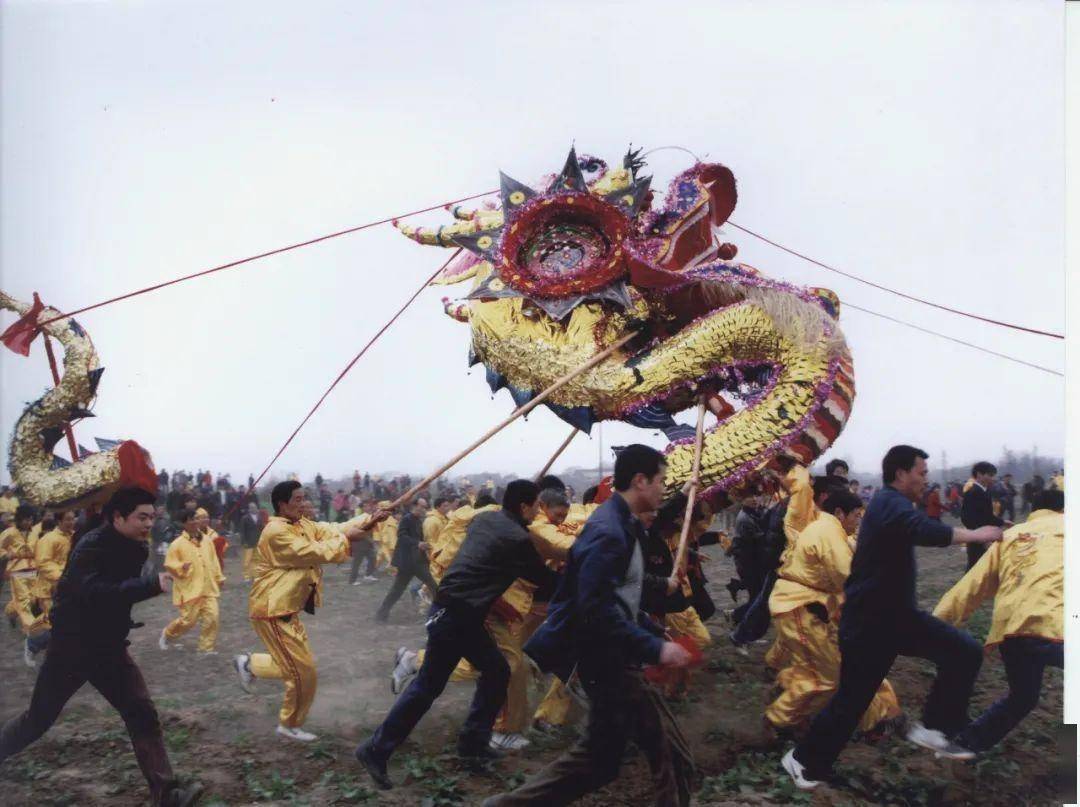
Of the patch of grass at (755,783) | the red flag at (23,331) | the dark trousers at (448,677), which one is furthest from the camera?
the red flag at (23,331)

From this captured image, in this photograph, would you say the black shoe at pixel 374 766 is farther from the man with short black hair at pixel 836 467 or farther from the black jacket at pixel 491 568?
the man with short black hair at pixel 836 467

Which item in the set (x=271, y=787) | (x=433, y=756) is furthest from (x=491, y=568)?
(x=271, y=787)

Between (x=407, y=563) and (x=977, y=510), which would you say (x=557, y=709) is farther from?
(x=977, y=510)

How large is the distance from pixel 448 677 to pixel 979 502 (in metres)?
5.20

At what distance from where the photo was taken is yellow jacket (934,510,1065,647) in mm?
4309

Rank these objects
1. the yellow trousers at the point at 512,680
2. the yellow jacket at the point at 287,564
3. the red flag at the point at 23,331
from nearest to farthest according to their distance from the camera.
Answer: the yellow jacket at the point at 287,564, the yellow trousers at the point at 512,680, the red flag at the point at 23,331

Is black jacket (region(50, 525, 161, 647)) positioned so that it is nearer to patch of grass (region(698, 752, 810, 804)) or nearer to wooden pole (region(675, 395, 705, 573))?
wooden pole (region(675, 395, 705, 573))

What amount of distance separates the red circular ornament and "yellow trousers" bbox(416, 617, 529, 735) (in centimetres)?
218

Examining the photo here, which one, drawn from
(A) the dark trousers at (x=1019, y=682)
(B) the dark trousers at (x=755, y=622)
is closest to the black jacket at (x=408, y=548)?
(B) the dark trousers at (x=755, y=622)

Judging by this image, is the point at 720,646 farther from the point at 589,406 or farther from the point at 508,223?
the point at 508,223

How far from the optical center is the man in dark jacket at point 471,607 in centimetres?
458

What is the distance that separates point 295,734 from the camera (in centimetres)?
521

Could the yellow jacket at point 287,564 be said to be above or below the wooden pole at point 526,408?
below

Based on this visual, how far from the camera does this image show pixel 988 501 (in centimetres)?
769
